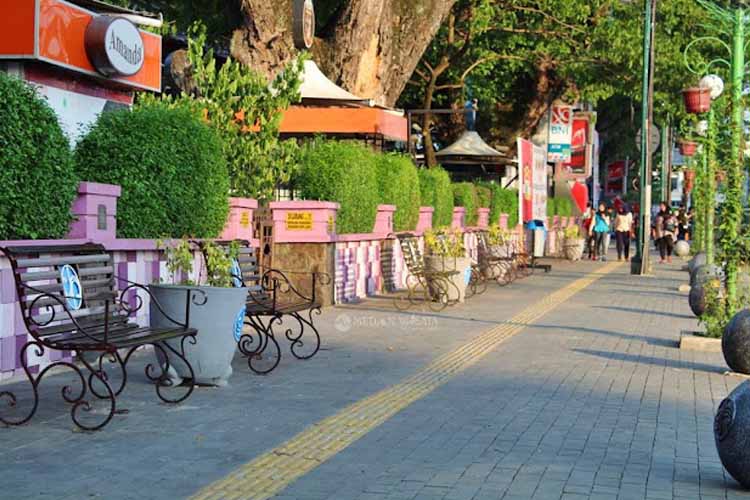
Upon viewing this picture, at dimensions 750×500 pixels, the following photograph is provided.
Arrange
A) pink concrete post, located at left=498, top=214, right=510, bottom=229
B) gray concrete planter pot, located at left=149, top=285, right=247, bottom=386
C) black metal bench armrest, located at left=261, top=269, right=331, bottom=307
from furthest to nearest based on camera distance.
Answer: pink concrete post, located at left=498, top=214, right=510, bottom=229 → black metal bench armrest, located at left=261, top=269, right=331, bottom=307 → gray concrete planter pot, located at left=149, top=285, right=247, bottom=386

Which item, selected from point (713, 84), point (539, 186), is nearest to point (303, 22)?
point (713, 84)

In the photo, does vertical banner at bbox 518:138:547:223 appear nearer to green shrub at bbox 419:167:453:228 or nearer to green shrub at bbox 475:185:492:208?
green shrub at bbox 419:167:453:228

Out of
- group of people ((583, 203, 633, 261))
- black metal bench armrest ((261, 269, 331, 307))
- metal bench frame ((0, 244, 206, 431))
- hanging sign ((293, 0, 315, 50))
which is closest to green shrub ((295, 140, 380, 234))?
black metal bench armrest ((261, 269, 331, 307))

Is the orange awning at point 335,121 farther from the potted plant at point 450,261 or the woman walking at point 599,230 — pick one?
the woman walking at point 599,230

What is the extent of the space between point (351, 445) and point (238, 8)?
1744 cm

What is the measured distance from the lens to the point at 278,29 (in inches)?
894

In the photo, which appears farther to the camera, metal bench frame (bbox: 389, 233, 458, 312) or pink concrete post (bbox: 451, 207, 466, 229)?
pink concrete post (bbox: 451, 207, 466, 229)

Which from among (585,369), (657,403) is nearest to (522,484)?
(657,403)

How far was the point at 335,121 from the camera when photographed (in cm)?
2183

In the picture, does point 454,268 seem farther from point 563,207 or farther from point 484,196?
point 563,207

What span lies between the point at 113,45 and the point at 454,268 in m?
6.20

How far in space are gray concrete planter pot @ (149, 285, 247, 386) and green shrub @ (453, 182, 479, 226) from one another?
18.5m

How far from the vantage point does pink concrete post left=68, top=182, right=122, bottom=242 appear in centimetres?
1098

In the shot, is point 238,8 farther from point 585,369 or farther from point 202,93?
point 585,369
